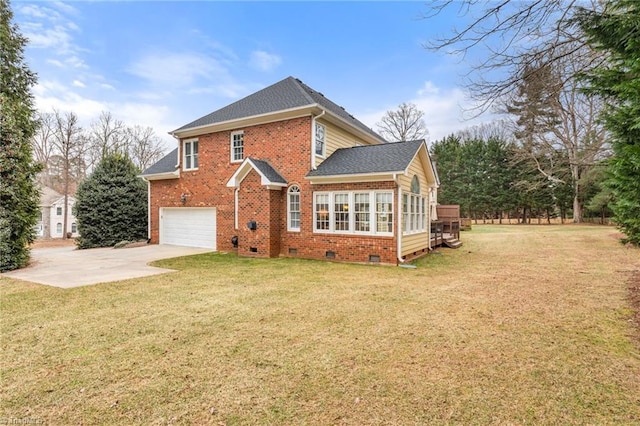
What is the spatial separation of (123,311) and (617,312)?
824 centimetres

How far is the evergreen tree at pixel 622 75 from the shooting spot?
175 inches

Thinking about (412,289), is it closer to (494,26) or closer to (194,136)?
(494,26)

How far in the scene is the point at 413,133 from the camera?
32.4 m

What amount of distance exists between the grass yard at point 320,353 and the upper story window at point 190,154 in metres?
8.56

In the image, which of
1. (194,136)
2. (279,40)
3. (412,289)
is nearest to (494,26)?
(412,289)

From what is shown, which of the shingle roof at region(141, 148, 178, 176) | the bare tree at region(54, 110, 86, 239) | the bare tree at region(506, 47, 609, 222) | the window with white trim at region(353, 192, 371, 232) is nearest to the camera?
the window with white trim at region(353, 192, 371, 232)

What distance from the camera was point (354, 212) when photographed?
10625mm

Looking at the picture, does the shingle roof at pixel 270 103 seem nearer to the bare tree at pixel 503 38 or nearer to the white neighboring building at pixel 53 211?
the bare tree at pixel 503 38

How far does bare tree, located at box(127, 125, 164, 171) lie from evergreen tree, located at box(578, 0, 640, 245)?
34673 mm

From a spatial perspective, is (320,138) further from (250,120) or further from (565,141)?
(565,141)

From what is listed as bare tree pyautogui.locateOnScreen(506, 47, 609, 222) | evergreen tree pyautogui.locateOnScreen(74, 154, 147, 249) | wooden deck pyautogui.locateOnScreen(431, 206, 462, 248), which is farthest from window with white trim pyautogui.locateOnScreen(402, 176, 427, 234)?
evergreen tree pyautogui.locateOnScreen(74, 154, 147, 249)

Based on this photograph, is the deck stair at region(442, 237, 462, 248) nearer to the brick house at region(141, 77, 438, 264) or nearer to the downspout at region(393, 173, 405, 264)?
the brick house at region(141, 77, 438, 264)

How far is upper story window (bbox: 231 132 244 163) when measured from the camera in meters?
13.2

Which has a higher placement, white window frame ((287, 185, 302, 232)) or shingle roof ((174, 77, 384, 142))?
shingle roof ((174, 77, 384, 142))
